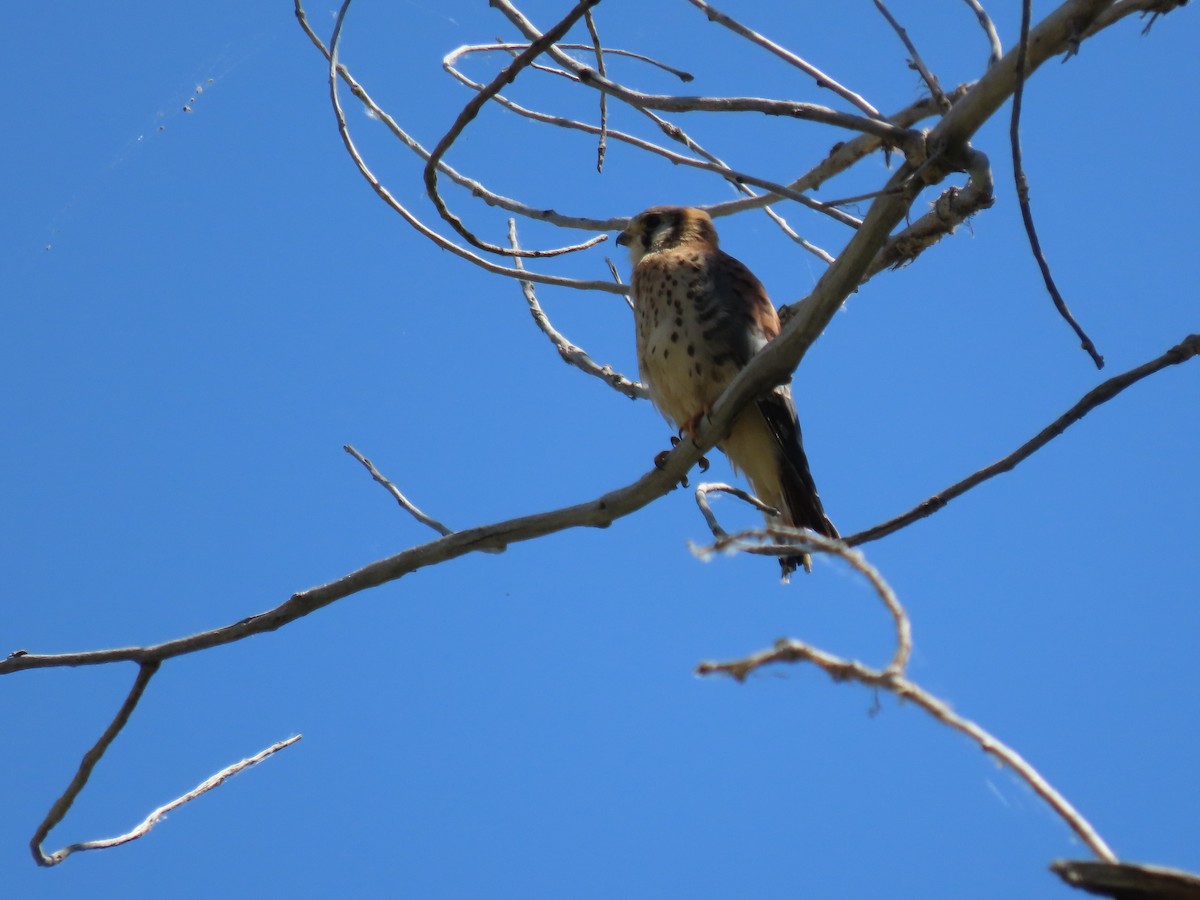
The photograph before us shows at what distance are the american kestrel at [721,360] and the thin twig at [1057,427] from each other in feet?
4.65

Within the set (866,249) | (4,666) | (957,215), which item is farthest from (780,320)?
(4,666)

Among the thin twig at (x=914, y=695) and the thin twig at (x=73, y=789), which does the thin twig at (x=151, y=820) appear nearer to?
the thin twig at (x=73, y=789)

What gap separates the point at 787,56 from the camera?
9.30ft

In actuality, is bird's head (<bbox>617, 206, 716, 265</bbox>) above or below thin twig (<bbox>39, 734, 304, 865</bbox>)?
above

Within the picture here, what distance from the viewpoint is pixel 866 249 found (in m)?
2.53

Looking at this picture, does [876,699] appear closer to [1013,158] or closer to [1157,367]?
[1013,158]

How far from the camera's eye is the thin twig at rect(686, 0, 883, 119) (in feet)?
9.02

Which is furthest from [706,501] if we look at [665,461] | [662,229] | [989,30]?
[662,229]

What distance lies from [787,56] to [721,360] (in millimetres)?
1459

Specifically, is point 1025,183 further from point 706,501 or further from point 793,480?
point 793,480

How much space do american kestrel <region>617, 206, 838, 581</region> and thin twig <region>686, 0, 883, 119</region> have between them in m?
1.32

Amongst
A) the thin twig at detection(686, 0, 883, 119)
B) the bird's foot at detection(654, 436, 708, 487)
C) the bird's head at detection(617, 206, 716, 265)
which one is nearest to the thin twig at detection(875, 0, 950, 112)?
the thin twig at detection(686, 0, 883, 119)

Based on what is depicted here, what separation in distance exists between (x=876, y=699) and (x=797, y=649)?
0.49 feet

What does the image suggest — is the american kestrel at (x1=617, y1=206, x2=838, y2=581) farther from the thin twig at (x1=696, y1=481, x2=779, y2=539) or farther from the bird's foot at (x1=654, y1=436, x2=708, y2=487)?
the thin twig at (x1=696, y1=481, x2=779, y2=539)
